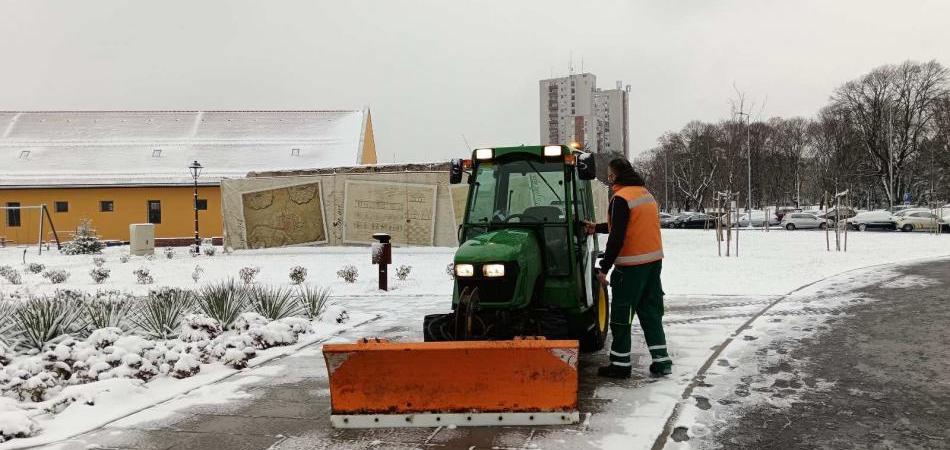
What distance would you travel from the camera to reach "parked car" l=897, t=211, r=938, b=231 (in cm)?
3897

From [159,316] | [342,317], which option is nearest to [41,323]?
[159,316]

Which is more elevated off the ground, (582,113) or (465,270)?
(582,113)

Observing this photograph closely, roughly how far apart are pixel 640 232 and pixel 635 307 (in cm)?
69

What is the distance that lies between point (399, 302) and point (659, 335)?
6647 millimetres

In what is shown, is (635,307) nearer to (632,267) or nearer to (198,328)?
(632,267)

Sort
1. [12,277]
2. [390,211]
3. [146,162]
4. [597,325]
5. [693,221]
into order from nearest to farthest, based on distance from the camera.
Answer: [597,325] → [12,277] → [390,211] → [146,162] → [693,221]

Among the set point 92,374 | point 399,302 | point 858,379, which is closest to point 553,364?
point 858,379

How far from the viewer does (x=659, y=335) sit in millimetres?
6086

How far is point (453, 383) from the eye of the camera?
4730 millimetres

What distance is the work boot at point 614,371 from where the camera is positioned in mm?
6023

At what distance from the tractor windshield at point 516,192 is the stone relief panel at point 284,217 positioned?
18410mm

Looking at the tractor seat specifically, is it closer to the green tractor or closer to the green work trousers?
the green tractor

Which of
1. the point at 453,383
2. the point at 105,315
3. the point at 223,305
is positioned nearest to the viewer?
the point at 453,383

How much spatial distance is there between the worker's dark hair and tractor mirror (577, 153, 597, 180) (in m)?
0.22
